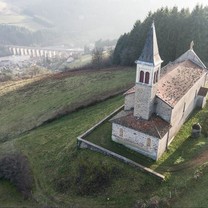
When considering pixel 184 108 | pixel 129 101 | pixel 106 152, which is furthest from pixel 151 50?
pixel 106 152

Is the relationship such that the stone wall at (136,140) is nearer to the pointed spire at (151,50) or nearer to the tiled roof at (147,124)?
the tiled roof at (147,124)

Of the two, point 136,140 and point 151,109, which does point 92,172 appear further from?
point 151,109

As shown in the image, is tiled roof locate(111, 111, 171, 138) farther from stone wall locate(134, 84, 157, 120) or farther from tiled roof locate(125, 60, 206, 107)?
tiled roof locate(125, 60, 206, 107)

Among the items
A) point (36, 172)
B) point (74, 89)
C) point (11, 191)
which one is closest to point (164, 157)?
point (36, 172)

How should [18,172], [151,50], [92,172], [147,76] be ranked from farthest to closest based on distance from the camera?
1. [18,172]
2. [147,76]
3. [92,172]
4. [151,50]

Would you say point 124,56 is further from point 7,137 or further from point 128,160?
point 128,160

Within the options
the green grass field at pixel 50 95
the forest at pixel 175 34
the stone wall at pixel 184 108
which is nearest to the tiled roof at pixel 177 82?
the stone wall at pixel 184 108
